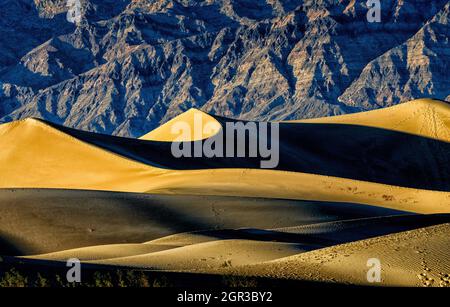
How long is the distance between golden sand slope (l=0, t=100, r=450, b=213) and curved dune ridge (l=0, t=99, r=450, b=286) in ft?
0.39

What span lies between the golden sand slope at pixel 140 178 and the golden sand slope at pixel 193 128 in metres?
12.9

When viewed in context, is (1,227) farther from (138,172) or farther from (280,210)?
(138,172)

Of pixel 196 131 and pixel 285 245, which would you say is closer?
pixel 285 245

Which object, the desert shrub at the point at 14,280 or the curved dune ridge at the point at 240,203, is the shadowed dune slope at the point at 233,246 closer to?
the curved dune ridge at the point at 240,203

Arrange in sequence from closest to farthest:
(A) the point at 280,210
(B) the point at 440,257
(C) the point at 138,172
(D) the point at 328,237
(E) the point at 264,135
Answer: (B) the point at 440,257 → (D) the point at 328,237 → (A) the point at 280,210 → (C) the point at 138,172 → (E) the point at 264,135

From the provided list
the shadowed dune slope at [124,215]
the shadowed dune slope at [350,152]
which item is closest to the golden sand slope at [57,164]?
the shadowed dune slope at [350,152]

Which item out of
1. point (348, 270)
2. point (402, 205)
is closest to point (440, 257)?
point (348, 270)

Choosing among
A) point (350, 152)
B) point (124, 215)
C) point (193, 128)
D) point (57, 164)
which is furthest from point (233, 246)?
point (193, 128)

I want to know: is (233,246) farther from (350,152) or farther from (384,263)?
(350,152)

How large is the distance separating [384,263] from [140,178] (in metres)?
37.9

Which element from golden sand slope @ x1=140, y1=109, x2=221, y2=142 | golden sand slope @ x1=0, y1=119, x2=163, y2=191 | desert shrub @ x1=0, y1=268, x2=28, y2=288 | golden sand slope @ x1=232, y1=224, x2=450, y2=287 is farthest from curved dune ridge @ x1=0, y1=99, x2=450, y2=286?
desert shrub @ x1=0, y1=268, x2=28, y2=288

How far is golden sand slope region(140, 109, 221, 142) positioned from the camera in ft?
268
